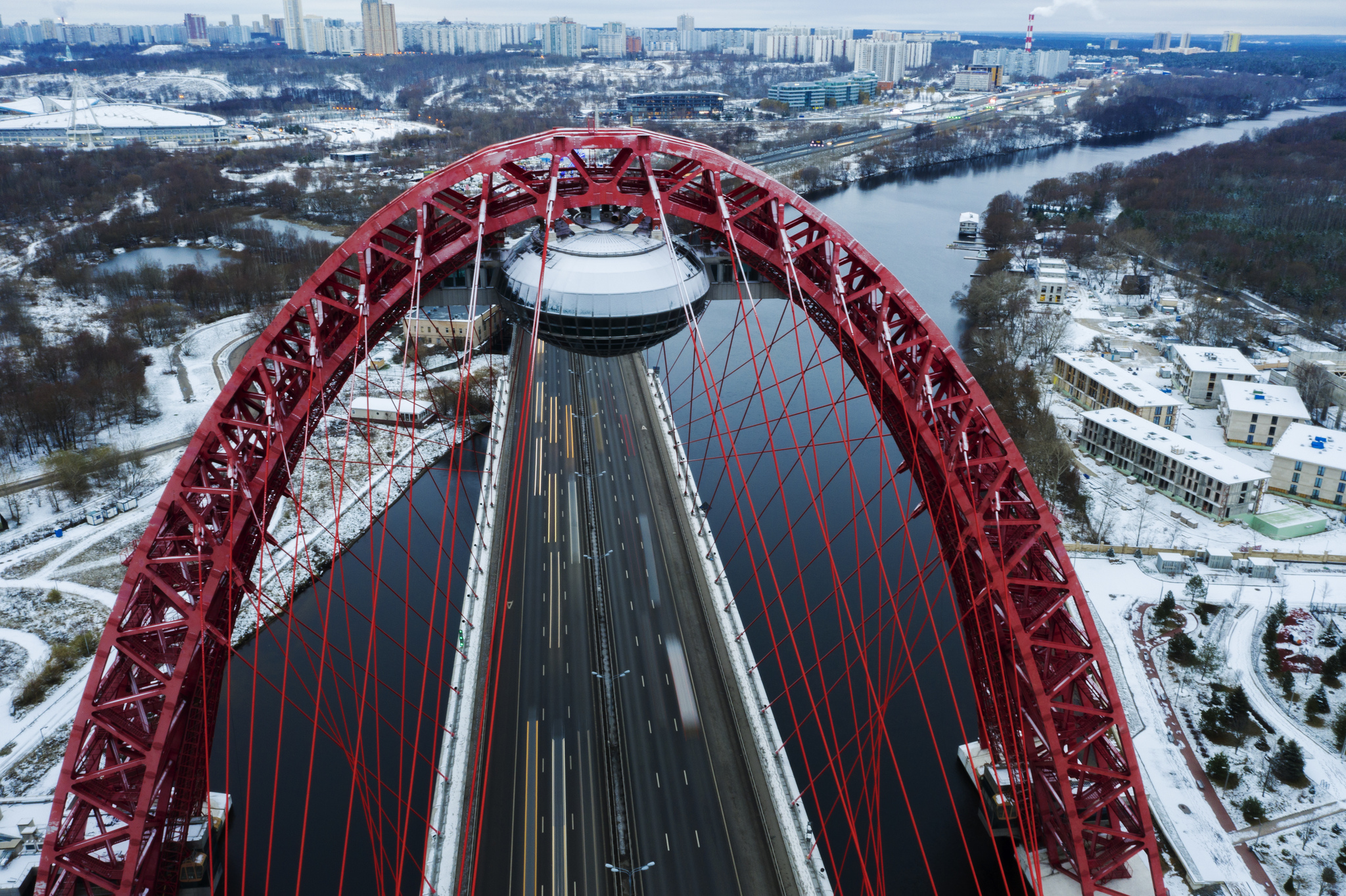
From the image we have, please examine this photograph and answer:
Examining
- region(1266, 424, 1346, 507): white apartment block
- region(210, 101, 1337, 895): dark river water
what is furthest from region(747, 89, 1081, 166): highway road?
region(1266, 424, 1346, 507): white apartment block

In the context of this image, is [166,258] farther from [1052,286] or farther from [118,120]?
[118,120]

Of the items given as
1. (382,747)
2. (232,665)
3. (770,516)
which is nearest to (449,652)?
(382,747)

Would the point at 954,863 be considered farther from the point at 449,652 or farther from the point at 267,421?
the point at 267,421

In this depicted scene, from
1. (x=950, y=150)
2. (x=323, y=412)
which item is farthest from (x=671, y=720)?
(x=950, y=150)

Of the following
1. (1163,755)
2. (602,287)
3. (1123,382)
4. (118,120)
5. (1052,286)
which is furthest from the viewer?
(118,120)

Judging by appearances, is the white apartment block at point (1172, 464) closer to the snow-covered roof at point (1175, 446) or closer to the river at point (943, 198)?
the snow-covered roof at point (1175, 446)

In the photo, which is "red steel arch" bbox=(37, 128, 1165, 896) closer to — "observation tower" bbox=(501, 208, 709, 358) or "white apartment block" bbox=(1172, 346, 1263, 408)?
"observation tower" bbox=(501, 208, 709, 358)

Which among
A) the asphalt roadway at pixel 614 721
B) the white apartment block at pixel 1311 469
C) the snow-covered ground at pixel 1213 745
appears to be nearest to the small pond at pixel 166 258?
the asphalt roadway at pixel 614 721
